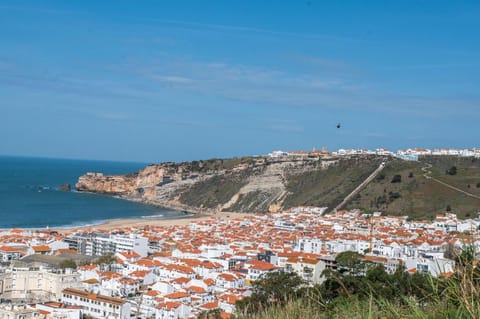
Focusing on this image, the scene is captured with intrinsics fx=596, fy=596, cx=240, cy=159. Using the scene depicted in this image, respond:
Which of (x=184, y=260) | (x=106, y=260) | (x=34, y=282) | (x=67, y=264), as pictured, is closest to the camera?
(x=34, y=282)

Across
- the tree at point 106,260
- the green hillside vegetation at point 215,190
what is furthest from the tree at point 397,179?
the tree at point 106,260

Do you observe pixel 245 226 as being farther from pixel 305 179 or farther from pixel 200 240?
pixel 305 179

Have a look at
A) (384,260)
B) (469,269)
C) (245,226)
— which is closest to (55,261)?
(384,260)

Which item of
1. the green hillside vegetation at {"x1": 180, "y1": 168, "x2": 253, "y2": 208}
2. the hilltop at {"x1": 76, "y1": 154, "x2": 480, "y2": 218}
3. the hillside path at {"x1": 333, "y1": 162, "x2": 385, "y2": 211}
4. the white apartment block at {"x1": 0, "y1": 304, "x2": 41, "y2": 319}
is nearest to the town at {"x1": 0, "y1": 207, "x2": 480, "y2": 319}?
the white apartment block at {"x1": 0, "y1": 304, "x2": 41, "y2": 319}

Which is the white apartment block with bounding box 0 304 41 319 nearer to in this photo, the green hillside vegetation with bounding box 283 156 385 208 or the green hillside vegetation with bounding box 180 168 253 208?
the green hillside vegetation with bounding box 283 156 385 208

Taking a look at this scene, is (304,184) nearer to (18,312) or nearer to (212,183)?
(212,183)

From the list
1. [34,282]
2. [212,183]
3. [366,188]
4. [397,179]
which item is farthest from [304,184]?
[34,282]
